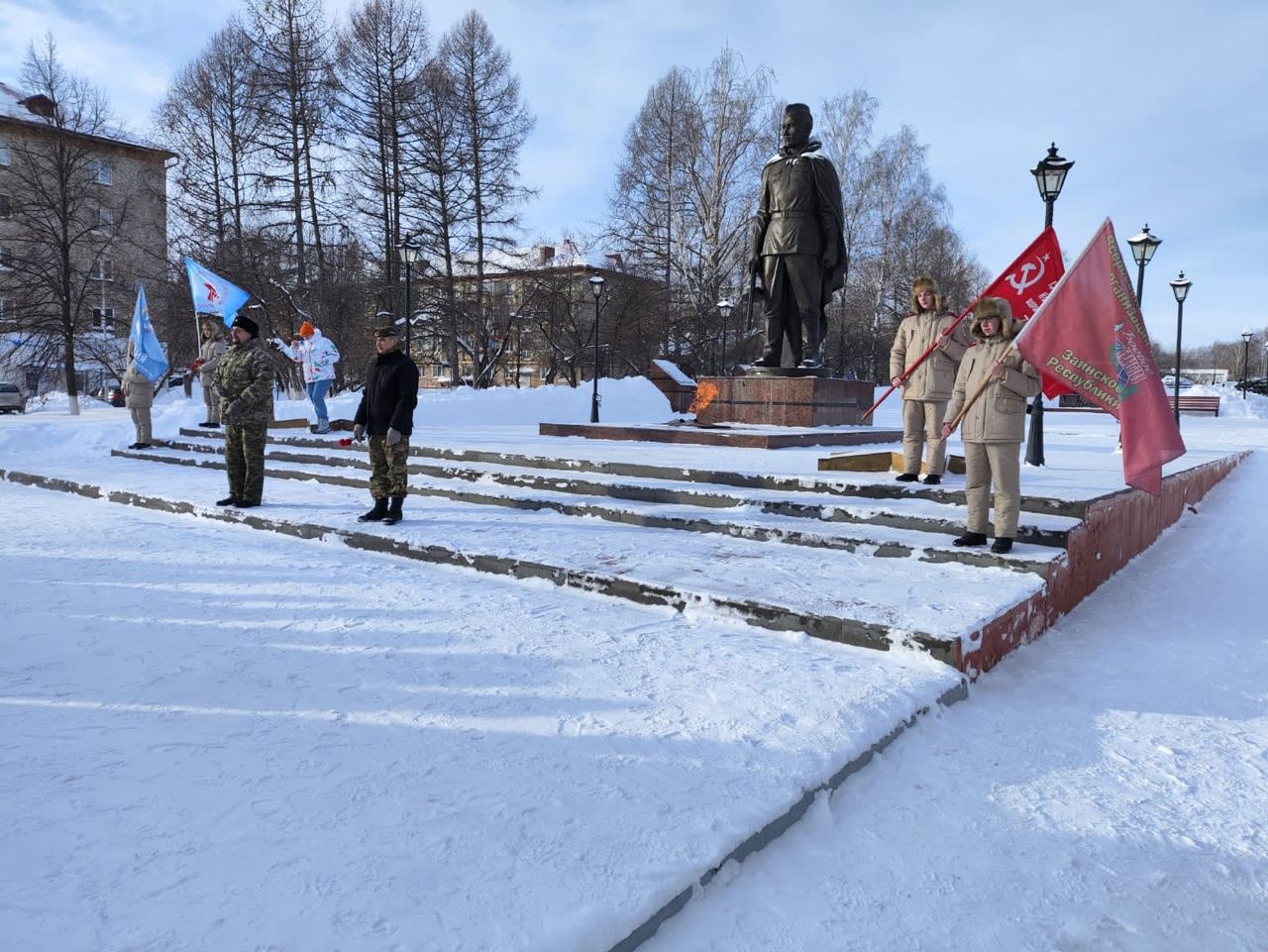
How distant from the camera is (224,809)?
2.20 meters

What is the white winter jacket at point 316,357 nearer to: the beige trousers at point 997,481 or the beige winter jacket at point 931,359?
the beige winter jacket at point 931,359

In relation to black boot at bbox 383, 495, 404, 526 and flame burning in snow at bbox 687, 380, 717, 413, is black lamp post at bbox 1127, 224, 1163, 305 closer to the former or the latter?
flame burning in snow at bbox 687, 380, 717, 413

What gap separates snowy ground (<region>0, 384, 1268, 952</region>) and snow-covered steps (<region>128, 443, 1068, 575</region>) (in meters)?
0.68

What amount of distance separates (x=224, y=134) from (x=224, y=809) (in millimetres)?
31603

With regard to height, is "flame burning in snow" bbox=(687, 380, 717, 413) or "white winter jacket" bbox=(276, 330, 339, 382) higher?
"white winter jacket" bbox=(276, 330, 339, 382)

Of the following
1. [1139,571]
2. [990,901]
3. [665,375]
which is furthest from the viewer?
[665,375]

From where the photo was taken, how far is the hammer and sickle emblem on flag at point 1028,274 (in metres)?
6.40

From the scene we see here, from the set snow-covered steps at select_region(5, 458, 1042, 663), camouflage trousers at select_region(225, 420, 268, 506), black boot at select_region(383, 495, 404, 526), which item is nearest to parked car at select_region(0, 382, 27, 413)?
camouflage trousers at select_region(225, 420, 268, 506)

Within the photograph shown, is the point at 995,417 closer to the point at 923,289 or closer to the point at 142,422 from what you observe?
the point at 923,289

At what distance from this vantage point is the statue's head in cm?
1150

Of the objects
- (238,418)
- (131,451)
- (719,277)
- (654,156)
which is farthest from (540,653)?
(654,156)

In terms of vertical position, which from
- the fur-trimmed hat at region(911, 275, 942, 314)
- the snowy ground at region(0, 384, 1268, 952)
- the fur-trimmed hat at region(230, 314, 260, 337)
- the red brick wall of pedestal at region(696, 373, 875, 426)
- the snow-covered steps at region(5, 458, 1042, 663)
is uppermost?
the fur-trimmed hat at region(911, 275, 942, 314)

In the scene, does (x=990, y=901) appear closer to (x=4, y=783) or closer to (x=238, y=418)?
(x=4, y=783)

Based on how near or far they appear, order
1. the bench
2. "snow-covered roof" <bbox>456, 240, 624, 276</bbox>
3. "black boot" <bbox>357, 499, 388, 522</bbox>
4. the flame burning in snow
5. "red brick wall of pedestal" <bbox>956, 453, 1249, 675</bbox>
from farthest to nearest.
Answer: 1. the bench
2. "snow-covered roof" <bbox>456, 240, 624, 276</bbox>
3. the flame burning in snow
4. "black boot" <bbox>357, 499, 388, 522</bbox>
5. "red brick wall of pedestal" <bbox>956, 453, 1249, 675</bbox>
